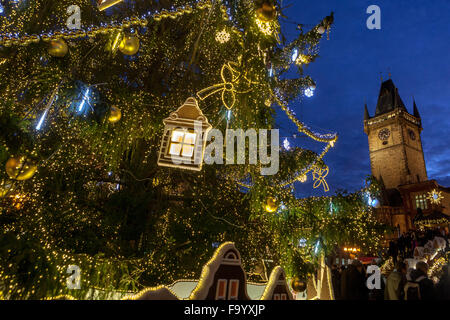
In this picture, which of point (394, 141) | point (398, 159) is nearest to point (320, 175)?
point (398, 159)

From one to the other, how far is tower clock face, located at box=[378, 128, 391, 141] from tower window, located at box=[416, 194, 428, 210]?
14831 mm

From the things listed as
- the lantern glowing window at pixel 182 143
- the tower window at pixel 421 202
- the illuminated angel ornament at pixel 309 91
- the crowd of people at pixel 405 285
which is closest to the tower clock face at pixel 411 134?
the tower window at pixel 421 202

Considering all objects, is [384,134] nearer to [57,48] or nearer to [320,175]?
[320,175]

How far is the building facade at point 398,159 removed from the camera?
39844 millimetres

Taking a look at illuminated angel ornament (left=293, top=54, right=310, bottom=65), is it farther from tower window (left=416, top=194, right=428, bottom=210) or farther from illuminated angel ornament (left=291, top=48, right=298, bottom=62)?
tower window (left=416, top=194, right=428, bottom=210)

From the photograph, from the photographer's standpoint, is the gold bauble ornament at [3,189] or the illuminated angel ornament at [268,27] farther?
the illuminated angel ornament at [268,27]

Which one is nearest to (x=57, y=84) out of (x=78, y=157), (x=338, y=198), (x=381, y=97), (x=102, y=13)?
(x=78, y=157)

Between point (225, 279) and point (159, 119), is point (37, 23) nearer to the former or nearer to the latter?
point (159, 119)

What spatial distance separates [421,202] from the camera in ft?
128

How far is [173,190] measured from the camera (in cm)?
569

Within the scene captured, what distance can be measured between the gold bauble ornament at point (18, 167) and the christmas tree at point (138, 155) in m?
0.01

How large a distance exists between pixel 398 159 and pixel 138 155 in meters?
54.7

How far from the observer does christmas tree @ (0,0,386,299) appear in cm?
296

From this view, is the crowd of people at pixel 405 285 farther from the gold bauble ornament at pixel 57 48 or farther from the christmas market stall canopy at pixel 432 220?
the christmas market stall canopy at pixel 432 220
